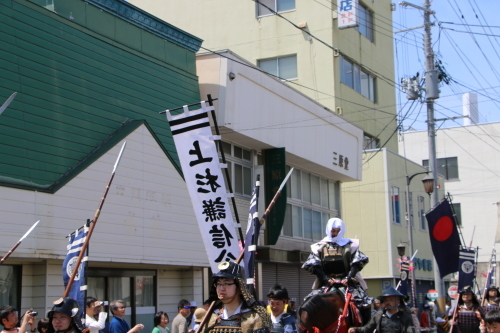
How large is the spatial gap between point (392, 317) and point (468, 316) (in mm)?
2414

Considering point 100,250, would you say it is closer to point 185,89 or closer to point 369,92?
point 185,89

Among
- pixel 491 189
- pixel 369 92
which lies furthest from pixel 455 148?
pixel 369 92

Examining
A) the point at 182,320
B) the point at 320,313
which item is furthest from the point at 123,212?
the point at 320,313

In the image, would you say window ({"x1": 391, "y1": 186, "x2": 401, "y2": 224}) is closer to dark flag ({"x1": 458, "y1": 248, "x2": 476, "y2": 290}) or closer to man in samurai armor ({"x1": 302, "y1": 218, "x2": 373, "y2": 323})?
dark flag ({"x1": 458, "y1": 248, "x2": 476, "y2": 290})

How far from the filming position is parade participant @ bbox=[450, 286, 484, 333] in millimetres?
12188

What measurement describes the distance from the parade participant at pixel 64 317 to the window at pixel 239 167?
14.2m

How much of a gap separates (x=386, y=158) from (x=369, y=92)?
410 centimetres

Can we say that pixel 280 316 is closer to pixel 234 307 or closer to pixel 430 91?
pixel 234 307

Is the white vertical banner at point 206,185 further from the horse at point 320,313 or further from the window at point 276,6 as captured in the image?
the window at point 276,6

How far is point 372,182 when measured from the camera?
35250 mm

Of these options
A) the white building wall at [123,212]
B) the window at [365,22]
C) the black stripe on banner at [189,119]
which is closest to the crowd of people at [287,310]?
the white building wall at [123,212]

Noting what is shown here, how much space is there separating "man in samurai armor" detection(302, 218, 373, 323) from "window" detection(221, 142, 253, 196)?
11.0m

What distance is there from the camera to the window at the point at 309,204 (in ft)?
82.8

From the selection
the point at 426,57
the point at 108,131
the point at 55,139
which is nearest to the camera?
the point at 55,139
